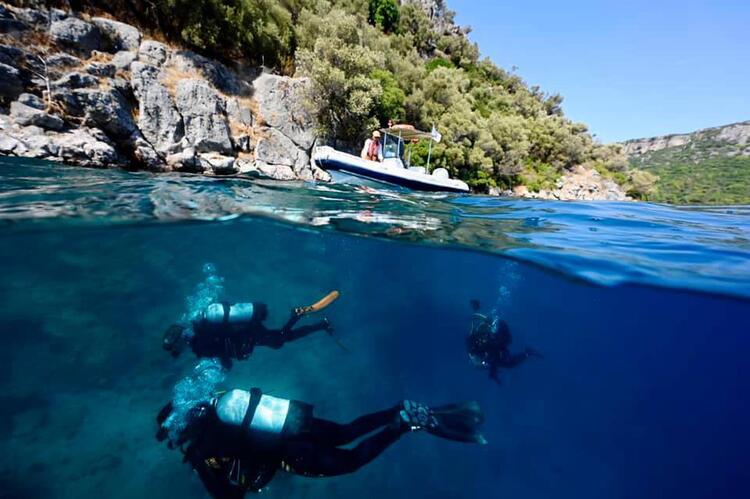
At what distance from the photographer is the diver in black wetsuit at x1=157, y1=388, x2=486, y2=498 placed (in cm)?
434

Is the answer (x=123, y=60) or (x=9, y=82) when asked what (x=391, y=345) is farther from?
(x=123, y=60)

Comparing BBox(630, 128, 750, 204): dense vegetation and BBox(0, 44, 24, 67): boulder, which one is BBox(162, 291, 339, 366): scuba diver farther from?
BBox(630, 128, 750, 204): dense vegetation

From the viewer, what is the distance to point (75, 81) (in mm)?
14641

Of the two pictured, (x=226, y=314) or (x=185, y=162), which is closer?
(x=226, y=314)

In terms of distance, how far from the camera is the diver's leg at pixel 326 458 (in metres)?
4.84

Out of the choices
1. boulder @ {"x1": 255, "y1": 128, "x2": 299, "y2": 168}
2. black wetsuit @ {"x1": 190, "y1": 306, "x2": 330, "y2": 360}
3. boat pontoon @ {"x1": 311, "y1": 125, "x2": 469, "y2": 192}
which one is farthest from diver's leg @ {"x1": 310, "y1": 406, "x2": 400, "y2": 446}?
boulder @ {"x1": 255, "y1": 128, "x2": 299, "y2": 168}

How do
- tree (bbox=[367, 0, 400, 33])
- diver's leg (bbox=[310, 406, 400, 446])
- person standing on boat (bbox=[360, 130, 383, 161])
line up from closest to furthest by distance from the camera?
diver's leg (bbox=[310, 406, 400, 446]), person standing on boat (bbox=[360, 130, 383, 161]), tree (bbox=[367, 0, 400, 33])

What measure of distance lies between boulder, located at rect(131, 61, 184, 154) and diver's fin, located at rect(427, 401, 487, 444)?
58.2ft

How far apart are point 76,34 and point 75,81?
3893 millimetres

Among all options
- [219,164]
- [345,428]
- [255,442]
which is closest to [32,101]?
[219,164]

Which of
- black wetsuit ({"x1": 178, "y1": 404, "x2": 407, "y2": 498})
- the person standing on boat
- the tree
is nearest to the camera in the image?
black wetsuit ({"x1": 178, "y1": 404, "x2": 407, "y2": 498})

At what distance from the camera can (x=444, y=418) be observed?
700 centimetres

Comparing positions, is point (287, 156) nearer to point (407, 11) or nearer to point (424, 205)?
point (424, 205)

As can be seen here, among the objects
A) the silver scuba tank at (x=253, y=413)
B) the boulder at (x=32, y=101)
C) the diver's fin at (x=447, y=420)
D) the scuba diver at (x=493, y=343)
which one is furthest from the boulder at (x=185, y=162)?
the diver's fin at (x=447, y=420)
